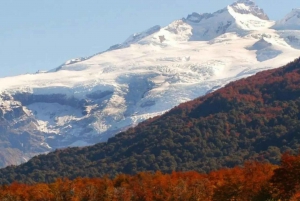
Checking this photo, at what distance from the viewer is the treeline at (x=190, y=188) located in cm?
8962

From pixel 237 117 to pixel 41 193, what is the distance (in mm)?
83168

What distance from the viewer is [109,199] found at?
10500 cm

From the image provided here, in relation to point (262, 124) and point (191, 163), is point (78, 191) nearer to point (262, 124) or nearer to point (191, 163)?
point (191, 163)

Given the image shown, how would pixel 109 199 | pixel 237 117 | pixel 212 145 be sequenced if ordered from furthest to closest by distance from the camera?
pixel 237 117 → pixel 212 145 → pixel 109 199

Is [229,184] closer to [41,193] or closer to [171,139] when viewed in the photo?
[41,193]

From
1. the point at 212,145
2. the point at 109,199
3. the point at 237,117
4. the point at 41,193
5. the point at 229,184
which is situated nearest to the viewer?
the point at 229,184

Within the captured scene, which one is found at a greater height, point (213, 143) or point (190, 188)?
point (213, 143)

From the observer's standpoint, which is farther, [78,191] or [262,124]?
[262,124]

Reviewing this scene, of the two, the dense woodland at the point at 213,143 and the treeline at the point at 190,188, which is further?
the dense woodland at the point at 213,143

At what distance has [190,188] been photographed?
340 ft

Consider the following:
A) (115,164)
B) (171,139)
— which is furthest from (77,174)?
A: (171,139)

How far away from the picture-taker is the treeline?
8962 centimetres

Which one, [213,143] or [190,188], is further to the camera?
[213,143]

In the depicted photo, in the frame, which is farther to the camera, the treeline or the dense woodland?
the dense woodland
